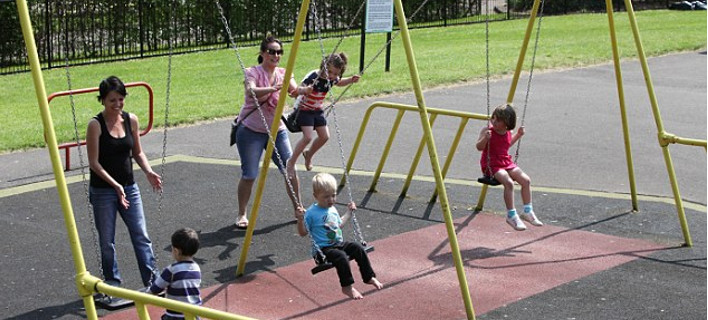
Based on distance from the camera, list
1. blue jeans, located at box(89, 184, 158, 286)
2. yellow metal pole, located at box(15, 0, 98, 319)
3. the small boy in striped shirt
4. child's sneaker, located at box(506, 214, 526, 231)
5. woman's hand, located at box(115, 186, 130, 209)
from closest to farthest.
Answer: yellow metal pole, located at box(15, 0, 98, 319)
the small boy in striped shirt
woman's hand, located at box(115, 186, 130, 209)
blue jeans, located at box(89, 184, 158, 286)
child's sneaker, located at box(506, 214, 526, 231)

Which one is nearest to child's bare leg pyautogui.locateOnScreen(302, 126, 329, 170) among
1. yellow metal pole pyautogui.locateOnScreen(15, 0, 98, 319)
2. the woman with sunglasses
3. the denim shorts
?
the denim shorts

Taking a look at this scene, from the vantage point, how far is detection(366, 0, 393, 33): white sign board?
1731cm

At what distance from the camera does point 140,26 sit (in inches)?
860

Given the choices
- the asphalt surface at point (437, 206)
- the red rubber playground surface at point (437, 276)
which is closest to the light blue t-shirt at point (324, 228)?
the red rubber playground surface at point (437, 276)

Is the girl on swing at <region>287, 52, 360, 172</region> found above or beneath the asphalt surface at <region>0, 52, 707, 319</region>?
above

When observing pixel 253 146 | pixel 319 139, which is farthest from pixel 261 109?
pixel 319 139

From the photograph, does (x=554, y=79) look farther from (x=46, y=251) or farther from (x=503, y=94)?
(x=46, y=251)

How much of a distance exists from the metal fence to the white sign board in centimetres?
217

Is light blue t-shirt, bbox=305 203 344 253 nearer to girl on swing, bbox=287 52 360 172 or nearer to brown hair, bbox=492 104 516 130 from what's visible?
girl on swing, bbox=287 52 360 172

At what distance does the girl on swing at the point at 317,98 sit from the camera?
31.9 feet

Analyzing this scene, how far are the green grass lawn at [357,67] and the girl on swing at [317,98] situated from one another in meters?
4.61

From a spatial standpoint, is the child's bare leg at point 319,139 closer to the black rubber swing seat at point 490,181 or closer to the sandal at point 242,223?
the sandal at point 242,223

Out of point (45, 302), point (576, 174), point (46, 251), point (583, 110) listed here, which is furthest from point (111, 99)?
point (583, 110)

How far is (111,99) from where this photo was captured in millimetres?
7461
